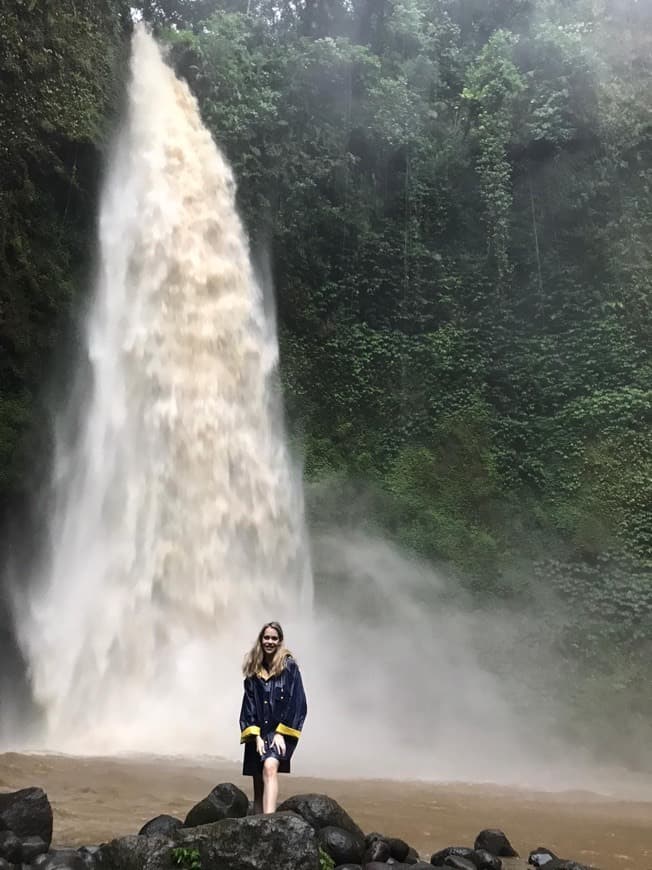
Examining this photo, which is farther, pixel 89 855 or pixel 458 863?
pixel 458 863

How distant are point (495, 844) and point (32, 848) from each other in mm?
2966

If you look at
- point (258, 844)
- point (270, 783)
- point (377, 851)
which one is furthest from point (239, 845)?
point (377, 851)

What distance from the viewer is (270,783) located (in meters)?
4.40

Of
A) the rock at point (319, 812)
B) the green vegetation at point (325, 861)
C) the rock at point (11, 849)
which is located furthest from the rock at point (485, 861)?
the rock at point (11, 849)

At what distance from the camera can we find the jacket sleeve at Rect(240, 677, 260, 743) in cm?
451

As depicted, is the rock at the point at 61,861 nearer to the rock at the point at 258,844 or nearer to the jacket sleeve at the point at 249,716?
the rock at the point at 258,844

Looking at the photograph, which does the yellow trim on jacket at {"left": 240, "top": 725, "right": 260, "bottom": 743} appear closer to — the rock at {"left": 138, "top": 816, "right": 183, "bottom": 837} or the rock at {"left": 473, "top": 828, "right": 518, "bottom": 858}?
the rock at {"left": 138, "top": 816, "right": 183, "bottom": 837}

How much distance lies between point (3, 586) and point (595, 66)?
15579 mm

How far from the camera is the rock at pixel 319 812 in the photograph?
4895 millimetres

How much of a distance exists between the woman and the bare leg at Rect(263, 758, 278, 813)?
0.04ft

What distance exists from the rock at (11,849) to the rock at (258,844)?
722 millimetres

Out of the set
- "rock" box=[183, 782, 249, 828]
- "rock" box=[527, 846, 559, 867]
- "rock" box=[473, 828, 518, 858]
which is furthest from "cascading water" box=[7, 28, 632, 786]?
"rock" box=[183, 782, 249, 828]

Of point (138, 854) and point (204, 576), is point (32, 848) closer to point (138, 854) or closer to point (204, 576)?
point (138, 854)

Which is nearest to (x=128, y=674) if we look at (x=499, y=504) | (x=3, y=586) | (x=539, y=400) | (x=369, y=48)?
(x=3, y=586)
